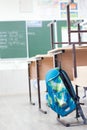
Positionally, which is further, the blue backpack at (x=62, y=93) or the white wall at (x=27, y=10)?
the white wall at (x=27, y=10)

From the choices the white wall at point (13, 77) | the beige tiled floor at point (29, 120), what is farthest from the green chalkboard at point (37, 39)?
the beige tiled floor at point (29, 120)

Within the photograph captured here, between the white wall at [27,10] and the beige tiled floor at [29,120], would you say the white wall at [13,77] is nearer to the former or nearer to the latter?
the white wall at [27,10]

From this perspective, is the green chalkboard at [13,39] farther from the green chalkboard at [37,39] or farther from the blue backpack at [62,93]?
the blue backpack at [62,93]

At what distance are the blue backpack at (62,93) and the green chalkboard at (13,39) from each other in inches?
134

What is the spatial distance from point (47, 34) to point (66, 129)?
3846 millimetres

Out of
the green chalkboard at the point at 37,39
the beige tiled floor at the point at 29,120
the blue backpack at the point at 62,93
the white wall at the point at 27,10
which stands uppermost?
the white wall at the point at 27,10

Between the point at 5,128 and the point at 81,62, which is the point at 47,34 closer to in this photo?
the point at 81,62

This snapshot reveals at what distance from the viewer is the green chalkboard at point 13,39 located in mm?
6098

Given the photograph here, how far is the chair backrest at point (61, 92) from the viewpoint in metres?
2.65

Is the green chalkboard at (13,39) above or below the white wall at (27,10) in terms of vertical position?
below

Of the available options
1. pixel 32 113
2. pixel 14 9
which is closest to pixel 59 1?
pixel 14 9

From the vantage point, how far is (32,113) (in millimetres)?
3643

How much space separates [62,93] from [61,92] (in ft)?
0.04

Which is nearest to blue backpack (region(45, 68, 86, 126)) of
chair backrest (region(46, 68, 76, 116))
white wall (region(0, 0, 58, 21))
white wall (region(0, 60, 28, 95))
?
chair backrest (region(46, 68, 76, 116))
